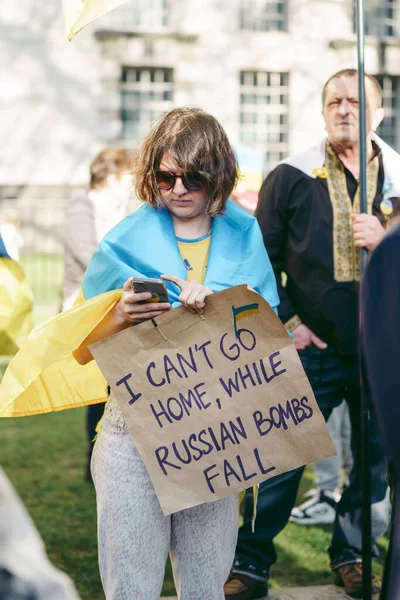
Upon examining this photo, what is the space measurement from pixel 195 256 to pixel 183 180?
23cm

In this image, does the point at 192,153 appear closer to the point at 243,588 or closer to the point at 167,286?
the point at 167,286

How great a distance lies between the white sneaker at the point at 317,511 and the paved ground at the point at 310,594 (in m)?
1.13

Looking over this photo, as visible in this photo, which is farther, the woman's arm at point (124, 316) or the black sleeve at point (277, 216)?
the black sleeve at point (277, 216)

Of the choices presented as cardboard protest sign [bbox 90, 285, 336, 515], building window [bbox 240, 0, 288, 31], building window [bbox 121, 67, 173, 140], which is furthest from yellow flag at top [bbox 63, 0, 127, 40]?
building window [bbox 240, 0, 288, 31]

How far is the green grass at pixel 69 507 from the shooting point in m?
4.21

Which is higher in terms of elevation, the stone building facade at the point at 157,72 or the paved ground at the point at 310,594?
the stone building facade at the point at 157,72

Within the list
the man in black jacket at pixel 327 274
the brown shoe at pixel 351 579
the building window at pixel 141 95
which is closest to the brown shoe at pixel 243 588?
the man in black jacket at pixel 327 274

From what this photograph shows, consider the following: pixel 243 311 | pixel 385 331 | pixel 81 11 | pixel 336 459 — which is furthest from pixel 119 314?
pixel 336 459

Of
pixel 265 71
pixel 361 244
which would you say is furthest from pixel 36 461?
pixel 265 71

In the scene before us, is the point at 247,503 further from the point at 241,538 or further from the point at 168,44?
the point at 168,44

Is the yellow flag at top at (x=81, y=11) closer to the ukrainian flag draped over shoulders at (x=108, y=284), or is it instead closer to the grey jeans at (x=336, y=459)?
the ukrainian flag draped over shoulders at (x=108, y=284)

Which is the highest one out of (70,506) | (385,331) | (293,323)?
(385,331)

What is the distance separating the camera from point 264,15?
25.2 meters

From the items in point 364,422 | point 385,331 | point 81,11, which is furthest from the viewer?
point 364,422
